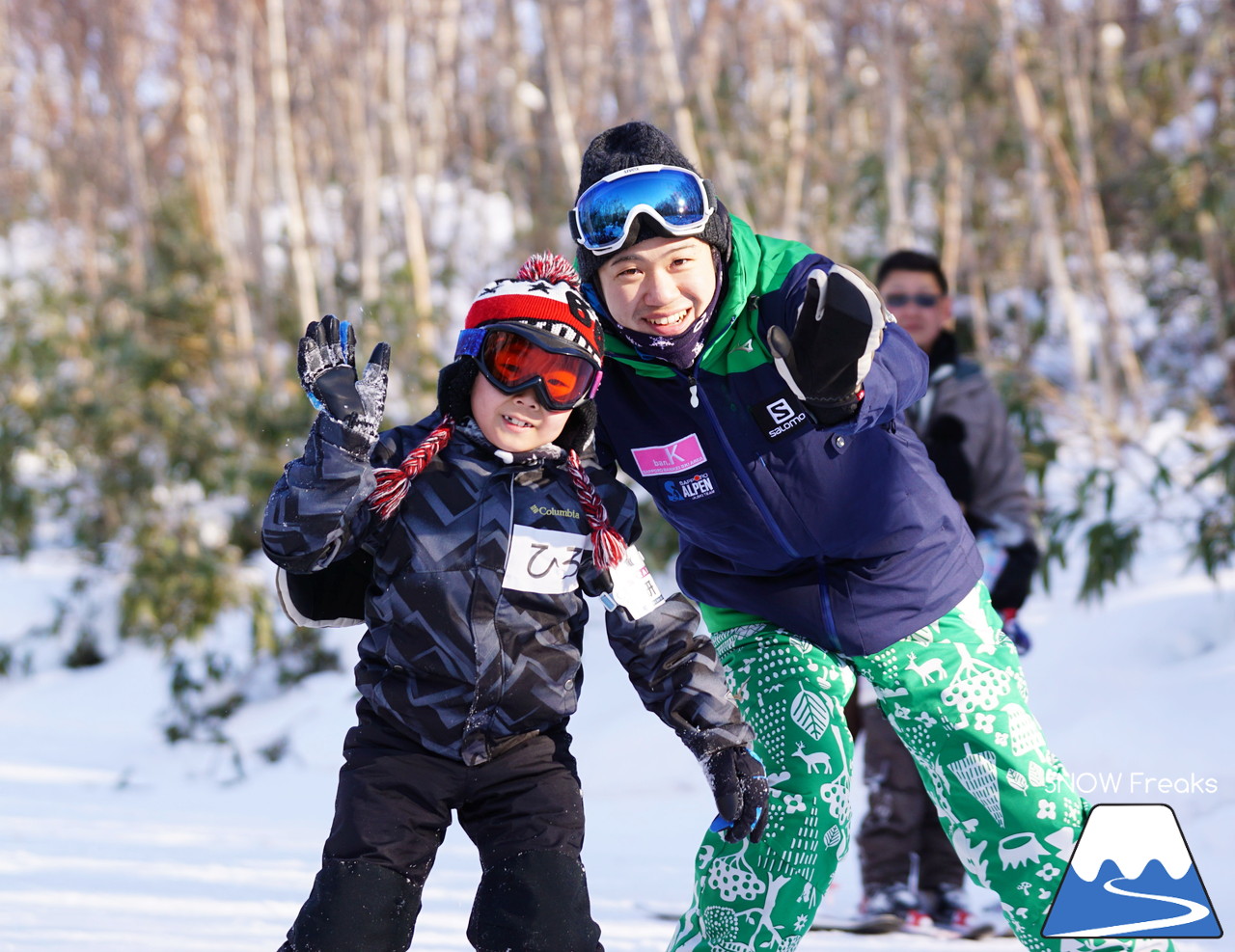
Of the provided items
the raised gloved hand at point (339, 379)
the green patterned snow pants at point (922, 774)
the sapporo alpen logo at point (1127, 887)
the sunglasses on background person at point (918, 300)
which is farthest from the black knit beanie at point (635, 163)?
the sunglasses on background person at point (918, 300)

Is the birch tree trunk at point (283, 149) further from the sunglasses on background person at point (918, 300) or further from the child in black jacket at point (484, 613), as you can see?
the child in black jacket at point (484, 613)

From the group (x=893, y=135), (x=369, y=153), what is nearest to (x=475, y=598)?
(x=893, y=135)

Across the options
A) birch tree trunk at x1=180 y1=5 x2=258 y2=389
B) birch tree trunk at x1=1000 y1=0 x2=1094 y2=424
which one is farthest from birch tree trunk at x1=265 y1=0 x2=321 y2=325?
birch tree trunk at x1=1000 y1=0 x2=1094 y2=424

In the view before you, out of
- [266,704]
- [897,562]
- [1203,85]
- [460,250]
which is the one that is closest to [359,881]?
[897,562]

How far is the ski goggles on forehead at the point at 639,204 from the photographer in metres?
2.27

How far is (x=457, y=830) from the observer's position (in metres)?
5.23

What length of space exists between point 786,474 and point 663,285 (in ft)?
1.30

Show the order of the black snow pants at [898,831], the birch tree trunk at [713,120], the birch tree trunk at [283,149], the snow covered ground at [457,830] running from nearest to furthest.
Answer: the snow covered ground at [457,830], the black snow pants at [898,831], the birch tree trunk at [713,120], the birch tree trunk at [283,149]

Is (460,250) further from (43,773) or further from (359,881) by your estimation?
(359,881)

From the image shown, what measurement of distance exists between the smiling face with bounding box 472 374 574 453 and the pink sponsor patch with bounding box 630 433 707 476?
18cm

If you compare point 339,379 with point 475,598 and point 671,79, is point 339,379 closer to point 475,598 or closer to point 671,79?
point 475,598

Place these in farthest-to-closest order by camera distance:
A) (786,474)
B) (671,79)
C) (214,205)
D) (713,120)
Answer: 1. (214,205)
2. (713,120)
3. (671,79)
4. (786,474)

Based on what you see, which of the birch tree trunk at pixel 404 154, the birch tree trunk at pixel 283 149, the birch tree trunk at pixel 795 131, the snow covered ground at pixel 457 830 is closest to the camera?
the snow covered ground at pixel 457 830

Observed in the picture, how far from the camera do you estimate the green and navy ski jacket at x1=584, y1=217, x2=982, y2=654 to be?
7.50ft
